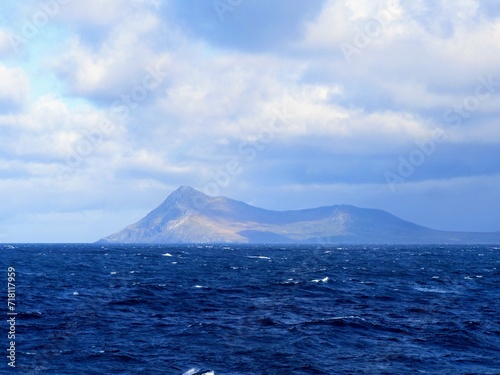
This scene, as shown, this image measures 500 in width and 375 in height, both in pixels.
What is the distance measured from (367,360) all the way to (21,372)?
70.3 feet

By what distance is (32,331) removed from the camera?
43.3 m

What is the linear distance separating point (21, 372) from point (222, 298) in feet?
110

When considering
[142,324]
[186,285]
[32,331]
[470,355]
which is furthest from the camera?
[186,285]

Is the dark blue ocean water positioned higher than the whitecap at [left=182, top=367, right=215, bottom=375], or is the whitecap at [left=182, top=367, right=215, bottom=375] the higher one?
the dark blue ocean water

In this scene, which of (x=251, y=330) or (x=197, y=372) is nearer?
(x=197, y=372)

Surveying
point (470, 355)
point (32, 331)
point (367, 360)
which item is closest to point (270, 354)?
point (367, 360)

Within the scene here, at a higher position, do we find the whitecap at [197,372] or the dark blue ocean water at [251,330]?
the dark blue ocean water at [251,330]

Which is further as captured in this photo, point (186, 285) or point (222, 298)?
point (186, 285)

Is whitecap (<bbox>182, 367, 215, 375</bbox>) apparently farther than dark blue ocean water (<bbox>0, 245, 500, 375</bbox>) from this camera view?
No

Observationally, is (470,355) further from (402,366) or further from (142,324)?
(142,324)

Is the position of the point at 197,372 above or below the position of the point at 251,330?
below

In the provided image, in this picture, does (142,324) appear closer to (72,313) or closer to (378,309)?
(72,313)

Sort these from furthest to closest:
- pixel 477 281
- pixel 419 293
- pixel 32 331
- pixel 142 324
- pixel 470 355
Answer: pixel 477 281, pixel 419 293, pixel 142 324, pixel 32 331, pixel 470 355

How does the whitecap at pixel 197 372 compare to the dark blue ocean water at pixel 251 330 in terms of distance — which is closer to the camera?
the whitecap at pixel 197 372
